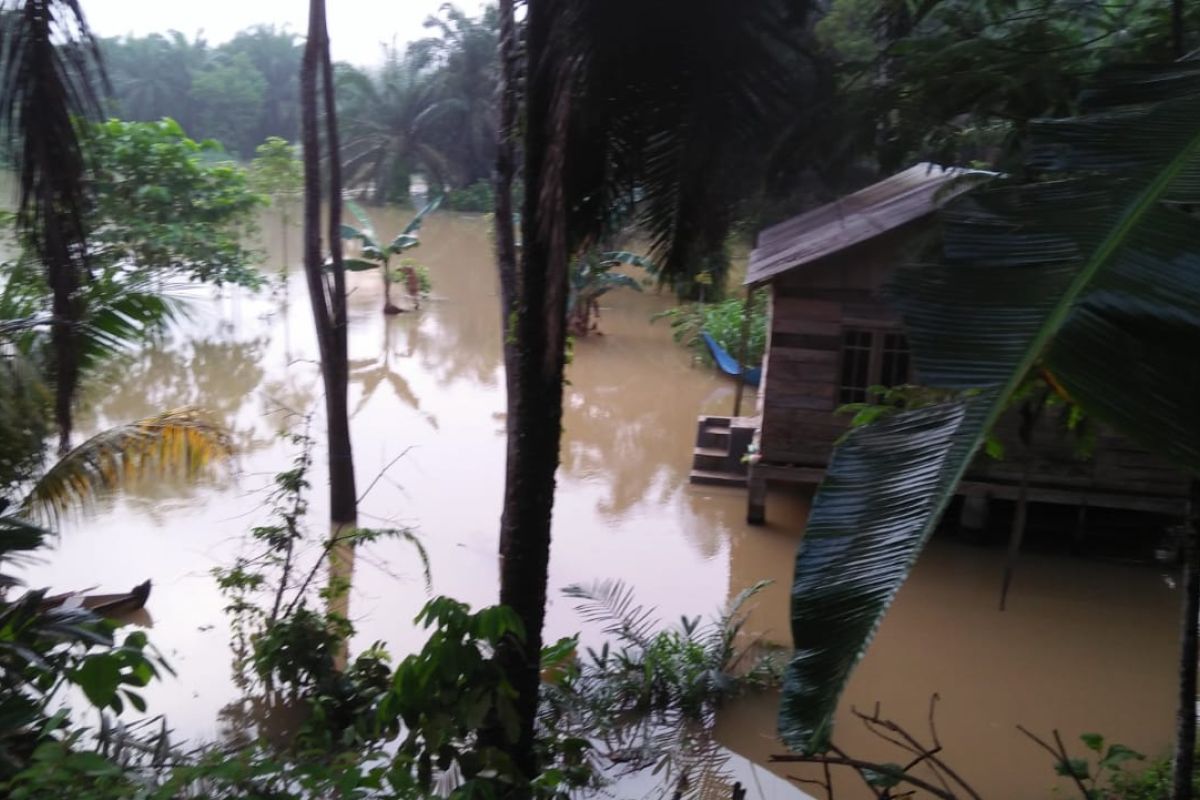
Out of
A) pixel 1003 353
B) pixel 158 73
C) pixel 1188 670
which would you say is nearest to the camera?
pixel 1003 353

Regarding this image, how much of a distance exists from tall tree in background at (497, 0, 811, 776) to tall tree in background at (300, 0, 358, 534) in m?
4.92

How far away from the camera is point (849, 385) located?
8.91 meters

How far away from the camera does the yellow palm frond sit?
4527 mm

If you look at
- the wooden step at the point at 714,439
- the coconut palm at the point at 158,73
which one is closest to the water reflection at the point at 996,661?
the wooden step at the point at 714,439

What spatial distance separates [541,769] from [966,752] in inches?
118

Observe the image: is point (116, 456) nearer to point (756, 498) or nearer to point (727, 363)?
point (756, 498)

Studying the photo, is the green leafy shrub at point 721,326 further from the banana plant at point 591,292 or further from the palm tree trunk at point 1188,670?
the palm tree trunk at point 1188,670

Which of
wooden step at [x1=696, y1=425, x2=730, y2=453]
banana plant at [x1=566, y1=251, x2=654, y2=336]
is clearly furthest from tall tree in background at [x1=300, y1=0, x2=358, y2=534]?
banana plant at [x1=566, y1=251, x2=654, y2=336]

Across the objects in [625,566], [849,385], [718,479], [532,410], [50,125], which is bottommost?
[625,566]

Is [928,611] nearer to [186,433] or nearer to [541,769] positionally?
[541,769]

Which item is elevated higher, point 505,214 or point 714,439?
point 505,214

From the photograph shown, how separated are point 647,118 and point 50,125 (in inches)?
93.3

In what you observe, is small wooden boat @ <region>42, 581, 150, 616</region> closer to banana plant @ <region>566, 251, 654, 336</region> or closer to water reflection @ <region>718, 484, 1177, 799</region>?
water reflection @ <region>718, 484, 1177, 799</region>

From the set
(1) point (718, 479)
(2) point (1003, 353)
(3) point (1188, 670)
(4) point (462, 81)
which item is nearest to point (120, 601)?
(1) point (718, 479)
